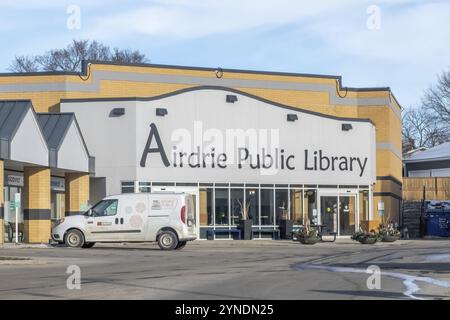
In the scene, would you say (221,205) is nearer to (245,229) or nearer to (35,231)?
(245,229)

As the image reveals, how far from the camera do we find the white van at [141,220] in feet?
96.5

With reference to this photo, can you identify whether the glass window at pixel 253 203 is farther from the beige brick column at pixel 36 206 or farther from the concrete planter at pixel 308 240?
the beige brick column at pixel 36 206

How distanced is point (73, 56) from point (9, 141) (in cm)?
5311

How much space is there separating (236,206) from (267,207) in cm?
176

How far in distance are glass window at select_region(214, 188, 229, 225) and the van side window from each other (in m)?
12.8

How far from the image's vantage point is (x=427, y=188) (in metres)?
60.4

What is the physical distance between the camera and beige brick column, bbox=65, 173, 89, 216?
126 ft

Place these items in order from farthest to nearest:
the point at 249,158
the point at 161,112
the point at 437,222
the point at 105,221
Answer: the point at 437,222 → the point at 249,158 → the point at 161,112 → the point at 105,221

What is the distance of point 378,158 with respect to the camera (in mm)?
52000

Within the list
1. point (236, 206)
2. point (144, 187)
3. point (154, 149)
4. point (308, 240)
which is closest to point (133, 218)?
point (308, 240)

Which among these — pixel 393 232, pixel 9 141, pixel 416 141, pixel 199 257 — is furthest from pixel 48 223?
pixel 416 141

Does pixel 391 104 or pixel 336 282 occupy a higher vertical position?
pixel 391 104

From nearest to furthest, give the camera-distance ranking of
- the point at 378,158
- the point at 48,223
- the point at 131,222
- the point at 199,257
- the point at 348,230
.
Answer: the point at 199,257
the point at 131,222
the point at 48,223
the point at 348,230
the point at 378,158
